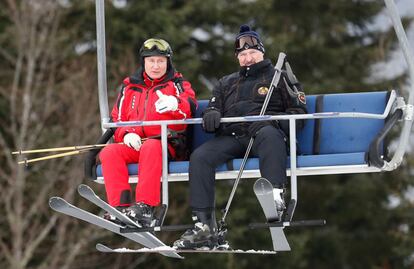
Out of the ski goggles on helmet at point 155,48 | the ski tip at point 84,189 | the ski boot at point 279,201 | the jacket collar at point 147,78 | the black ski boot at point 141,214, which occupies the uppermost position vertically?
the ski goggles on helmet at point 155,48

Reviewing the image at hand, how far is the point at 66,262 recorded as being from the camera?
2236 cm

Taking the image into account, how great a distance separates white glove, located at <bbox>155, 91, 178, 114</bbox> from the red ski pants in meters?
0.23

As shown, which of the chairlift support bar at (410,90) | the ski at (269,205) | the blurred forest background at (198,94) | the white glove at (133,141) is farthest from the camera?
the blurred forest background at (198,94)

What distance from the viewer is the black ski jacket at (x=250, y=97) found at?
28.6ft

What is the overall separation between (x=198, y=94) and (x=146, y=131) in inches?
561

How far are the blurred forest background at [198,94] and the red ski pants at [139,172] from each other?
42.0 feet

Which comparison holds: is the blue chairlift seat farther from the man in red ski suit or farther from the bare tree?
the bare tree

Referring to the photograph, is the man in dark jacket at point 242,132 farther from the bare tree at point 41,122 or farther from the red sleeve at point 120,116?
the bare tree at point 41,122

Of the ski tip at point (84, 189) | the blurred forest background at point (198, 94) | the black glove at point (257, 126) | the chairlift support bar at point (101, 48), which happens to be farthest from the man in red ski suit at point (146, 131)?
the blurred forest background at point (198, 94)

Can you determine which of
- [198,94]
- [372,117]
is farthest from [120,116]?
[198,94]

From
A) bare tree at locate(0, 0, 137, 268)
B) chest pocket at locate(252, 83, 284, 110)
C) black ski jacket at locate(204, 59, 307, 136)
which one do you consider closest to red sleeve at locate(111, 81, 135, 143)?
black ski jacket at locate(204, 59, 307, 136)

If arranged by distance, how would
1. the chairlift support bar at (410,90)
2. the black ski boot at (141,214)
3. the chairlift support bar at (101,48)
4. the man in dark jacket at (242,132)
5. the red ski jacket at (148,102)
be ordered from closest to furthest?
1. the chairlift support bar at (410,90)
2. the man in dark jacket at (242,132)
3. the black ski boot at (141,214)
4. the red ski jacket at (148,102)
5. the chairlift support bar at (101,48)

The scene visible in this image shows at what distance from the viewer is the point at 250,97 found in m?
8.77

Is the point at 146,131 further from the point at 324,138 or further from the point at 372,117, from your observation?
the point at 372,117
